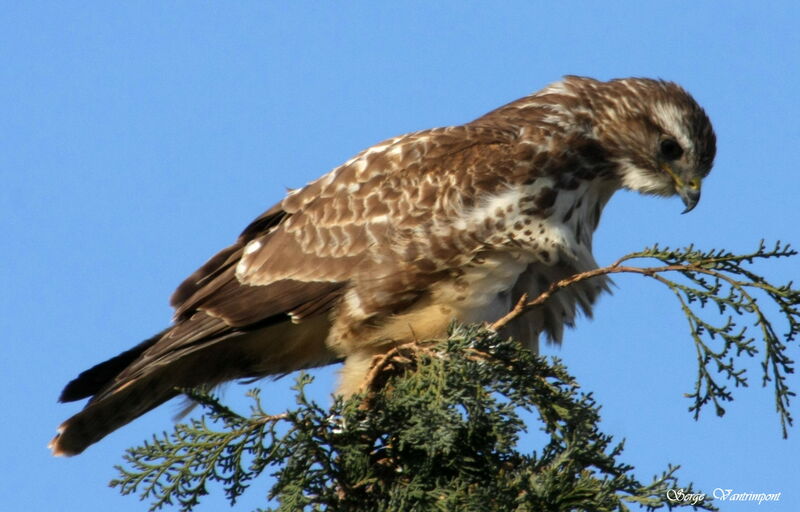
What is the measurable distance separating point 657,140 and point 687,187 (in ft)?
1.03

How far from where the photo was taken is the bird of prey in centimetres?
536

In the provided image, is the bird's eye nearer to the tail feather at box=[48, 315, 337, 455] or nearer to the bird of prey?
the bird of prey

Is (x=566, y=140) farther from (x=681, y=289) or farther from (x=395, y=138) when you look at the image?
(x=681, y=289)

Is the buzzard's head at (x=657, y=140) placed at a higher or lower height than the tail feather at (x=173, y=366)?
higher

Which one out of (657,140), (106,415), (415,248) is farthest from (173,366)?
(657,140)

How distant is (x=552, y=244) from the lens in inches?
211

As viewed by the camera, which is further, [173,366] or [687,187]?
[687,187]

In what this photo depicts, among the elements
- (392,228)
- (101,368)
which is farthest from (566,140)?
(101,368)

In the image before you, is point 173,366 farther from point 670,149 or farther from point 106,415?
point 670,149

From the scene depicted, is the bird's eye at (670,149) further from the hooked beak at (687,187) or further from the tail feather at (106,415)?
the tail feather at (106,415)

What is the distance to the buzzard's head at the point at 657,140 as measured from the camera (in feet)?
19.9

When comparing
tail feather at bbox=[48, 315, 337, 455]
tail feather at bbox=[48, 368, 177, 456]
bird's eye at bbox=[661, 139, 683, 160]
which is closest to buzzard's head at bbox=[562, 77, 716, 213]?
bird's eye at bbox=[661, 139, 683, 160]

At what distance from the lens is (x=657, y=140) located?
6121mm

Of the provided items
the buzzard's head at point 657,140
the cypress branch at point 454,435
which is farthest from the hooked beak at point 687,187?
the cypress branch at point 454,435
